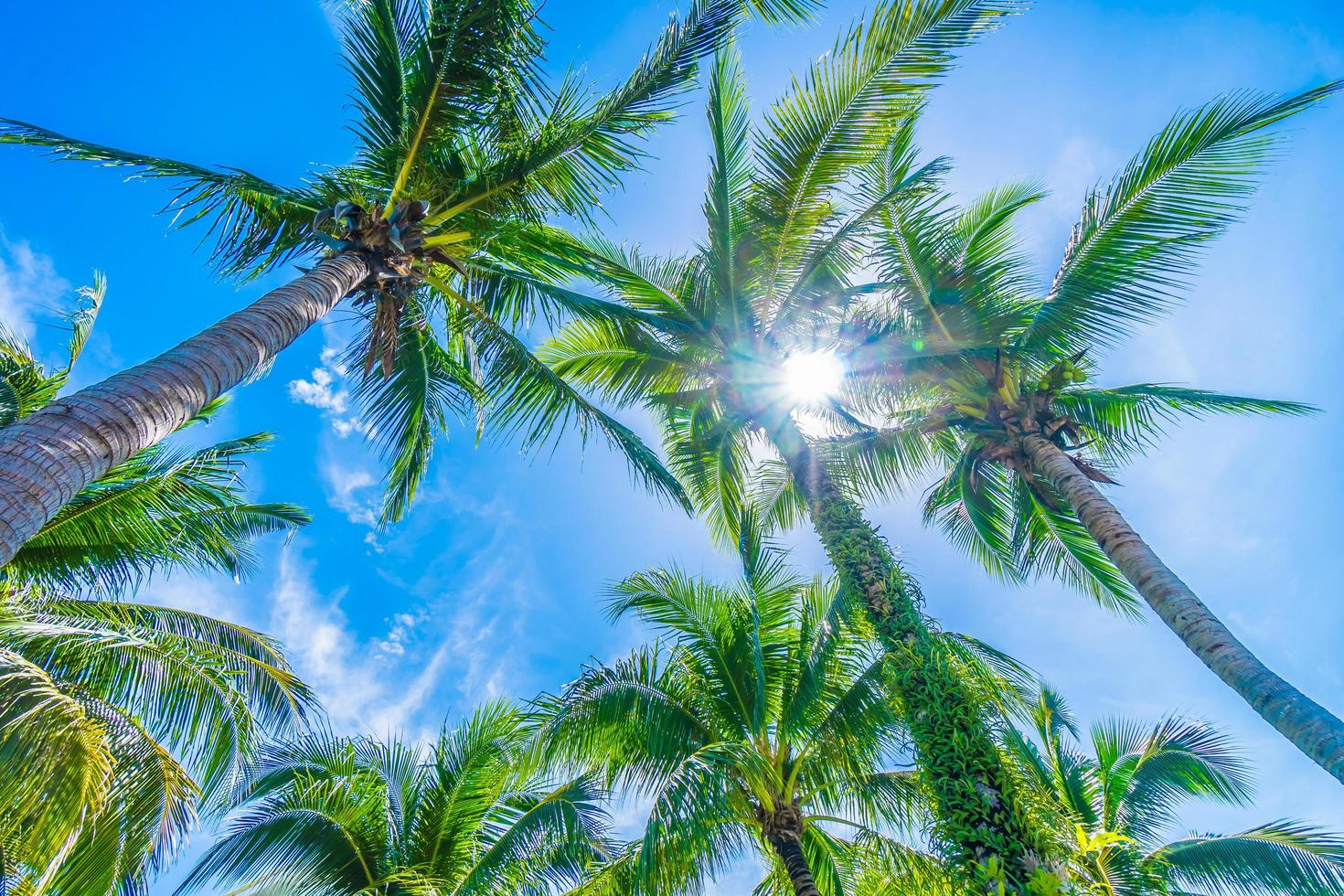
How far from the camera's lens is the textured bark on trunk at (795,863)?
716 centimetres

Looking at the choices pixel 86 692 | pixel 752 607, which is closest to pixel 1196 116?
pixel 752 607

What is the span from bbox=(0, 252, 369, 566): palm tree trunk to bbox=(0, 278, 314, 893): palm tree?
558mm

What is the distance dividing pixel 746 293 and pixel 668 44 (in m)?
3.15

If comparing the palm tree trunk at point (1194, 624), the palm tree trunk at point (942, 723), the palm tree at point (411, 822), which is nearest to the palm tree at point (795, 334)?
the palm tree trunk at point (942, 723)

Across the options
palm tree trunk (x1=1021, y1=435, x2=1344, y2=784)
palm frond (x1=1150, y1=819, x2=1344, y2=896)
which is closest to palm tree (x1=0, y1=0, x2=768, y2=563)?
palm tree trunk (x1=1021, y1=435, x2=1344, y2=784)

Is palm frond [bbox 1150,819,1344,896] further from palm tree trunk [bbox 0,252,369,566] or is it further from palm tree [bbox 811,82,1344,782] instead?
palm tree trunk [bbox 0,252,369,566]


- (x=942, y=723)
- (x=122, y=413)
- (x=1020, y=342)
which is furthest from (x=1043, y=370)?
(x=122, y=413)

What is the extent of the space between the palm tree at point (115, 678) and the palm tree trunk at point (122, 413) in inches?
22.0

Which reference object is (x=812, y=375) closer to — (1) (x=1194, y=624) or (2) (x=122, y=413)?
(1) (x=1194, y=624)

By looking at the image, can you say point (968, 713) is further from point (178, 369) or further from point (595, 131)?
point (595, 131)

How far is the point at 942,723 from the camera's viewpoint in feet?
19.4

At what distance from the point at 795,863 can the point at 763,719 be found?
1504 millimetres

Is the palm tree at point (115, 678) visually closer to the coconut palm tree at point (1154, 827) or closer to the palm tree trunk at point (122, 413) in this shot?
the palm tree trunk at point (122, 413)

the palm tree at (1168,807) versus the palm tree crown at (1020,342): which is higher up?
the palm tree crown at (1020,342)
